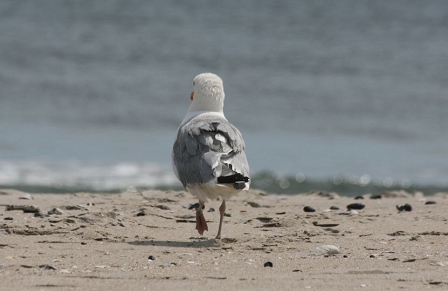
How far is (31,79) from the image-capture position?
21.2 metres

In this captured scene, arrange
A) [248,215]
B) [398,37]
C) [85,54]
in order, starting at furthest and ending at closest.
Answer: [398,37] < [85,54] < [248,215]

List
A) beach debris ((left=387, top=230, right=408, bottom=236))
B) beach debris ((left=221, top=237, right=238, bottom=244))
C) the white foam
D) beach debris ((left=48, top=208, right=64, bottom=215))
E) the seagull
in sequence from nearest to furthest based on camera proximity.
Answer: the seagull, beach debris ((left=221, top=237, right=238, bottom=244)), beach debris ((left=387, top=230, right=408, bottom=236)), beach debris ((left=48, top=208, right=64, bottom=215)), the white foam

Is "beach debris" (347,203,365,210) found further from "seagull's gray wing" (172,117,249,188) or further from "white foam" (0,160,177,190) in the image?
"white foam" (0,160,177,190)

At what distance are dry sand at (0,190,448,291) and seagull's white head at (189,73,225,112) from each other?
93 cm

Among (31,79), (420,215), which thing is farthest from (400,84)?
(420,215)

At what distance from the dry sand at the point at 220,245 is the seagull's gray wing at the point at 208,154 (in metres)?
0.49

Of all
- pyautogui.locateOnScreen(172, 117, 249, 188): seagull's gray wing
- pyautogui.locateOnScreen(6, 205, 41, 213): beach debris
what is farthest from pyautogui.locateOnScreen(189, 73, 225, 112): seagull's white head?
pyautogui.locateOnScreen(6, 205, 41, 213): beach debris

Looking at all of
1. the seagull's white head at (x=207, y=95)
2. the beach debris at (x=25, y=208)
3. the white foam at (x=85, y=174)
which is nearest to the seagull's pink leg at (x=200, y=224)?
the seagull's white head at (x=207, y=95)

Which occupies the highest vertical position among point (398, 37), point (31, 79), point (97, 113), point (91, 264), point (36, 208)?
point (398, 37)

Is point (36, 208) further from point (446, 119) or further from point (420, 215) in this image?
point (446, 119)

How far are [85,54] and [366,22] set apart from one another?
9.88 m

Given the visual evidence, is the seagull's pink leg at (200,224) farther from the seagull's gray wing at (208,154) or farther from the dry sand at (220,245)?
the seagull's gray wing at (208,154)

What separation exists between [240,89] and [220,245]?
15.0 metres

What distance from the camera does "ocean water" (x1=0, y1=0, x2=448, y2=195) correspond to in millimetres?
13438
